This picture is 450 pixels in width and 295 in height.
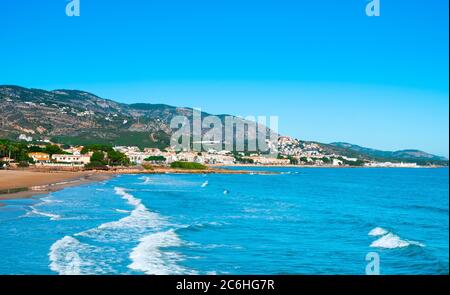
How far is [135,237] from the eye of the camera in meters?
20.9

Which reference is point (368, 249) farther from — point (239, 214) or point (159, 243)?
point (239, 214)

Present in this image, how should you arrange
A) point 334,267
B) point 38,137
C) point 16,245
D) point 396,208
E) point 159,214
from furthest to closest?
point 38,137
point 396,208
point 159,214
point 16,245
point 334,267

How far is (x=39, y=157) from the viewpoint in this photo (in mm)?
112250

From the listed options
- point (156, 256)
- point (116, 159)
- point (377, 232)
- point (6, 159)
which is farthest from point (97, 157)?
point (156, 256)

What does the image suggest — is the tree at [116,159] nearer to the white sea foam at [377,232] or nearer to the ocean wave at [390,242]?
the white sea foam at [377,232]

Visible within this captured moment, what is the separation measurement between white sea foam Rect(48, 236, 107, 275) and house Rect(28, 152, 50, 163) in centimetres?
9655

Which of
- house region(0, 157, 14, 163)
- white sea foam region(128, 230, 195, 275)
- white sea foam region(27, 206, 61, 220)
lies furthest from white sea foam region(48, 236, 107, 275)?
house region(0, 157, 14, 163)

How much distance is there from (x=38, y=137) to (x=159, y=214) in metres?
175

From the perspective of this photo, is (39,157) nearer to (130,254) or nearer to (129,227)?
(129,227)

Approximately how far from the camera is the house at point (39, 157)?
11004cm

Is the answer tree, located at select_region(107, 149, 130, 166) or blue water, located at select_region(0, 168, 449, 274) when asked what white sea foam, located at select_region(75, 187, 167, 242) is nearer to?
blue water, located at select_region(0, 168, 449, 274)

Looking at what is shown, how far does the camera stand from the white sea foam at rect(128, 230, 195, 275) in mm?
14930

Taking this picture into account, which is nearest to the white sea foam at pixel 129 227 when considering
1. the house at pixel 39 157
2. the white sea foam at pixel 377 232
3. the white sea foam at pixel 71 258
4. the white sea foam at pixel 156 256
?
the white sea foam at pixel 156 256
